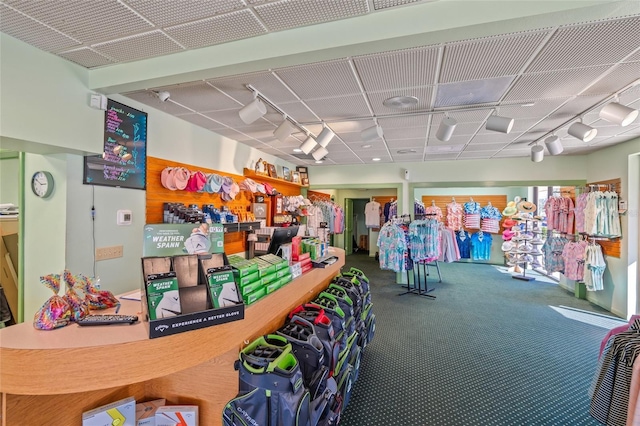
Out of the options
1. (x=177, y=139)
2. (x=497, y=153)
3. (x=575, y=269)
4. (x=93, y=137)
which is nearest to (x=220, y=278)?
(x=93, y=137)

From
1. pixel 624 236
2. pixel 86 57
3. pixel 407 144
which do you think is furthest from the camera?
pixel 407 144

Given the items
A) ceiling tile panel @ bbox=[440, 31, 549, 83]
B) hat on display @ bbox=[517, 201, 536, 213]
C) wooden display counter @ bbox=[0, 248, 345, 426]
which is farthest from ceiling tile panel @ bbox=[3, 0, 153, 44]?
hat on display @ bbox=[517, 201, 536, 213]

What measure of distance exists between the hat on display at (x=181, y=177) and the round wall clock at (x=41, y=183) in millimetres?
1242

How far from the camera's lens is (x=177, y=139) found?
3.96 meters

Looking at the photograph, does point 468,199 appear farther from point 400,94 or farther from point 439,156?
point 400,94

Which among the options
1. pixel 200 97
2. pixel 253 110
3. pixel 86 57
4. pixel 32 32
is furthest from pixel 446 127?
pixel 32 32

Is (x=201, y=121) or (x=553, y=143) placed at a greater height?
(x=201, y=121)

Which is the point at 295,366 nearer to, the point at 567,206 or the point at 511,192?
the point at 567,206

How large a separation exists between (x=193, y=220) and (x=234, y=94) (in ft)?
5.41

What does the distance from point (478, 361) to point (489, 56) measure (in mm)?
3061

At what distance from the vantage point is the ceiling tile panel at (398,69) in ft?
7.65

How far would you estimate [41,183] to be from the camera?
2.66 metres

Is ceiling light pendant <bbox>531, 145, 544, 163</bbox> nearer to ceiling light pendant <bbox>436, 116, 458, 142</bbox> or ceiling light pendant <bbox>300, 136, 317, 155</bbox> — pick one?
ceiling light pendant <bbox>436, 116, 458, 142</bbox>

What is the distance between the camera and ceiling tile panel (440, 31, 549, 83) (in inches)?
82.7
